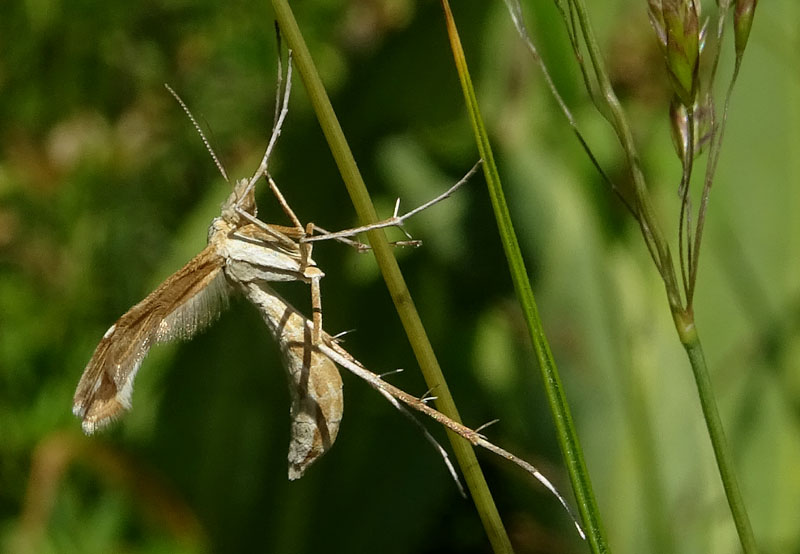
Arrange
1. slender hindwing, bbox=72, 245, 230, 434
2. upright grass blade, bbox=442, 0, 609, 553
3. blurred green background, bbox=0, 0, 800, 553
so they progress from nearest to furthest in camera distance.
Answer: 1. upright grass blade, bbox=442, 0, 609, 553
2. slender hindwing, bbox=72, 245, 230, 434
3. blurred green background, bbox=0, 0, 800, 553

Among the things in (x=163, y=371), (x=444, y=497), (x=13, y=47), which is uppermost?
(x=13, y=47)

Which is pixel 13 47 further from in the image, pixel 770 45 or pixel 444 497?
pixel 770 45

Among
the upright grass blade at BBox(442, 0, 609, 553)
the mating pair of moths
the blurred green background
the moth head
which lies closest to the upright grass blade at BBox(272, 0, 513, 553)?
Result: the upright grass blade at BBox(442, 0, 609, 553)

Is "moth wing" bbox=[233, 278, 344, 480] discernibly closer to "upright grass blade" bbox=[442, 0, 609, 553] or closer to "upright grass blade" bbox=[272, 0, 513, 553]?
"upright grass blade" bbox=[272, 0, 513, 553]

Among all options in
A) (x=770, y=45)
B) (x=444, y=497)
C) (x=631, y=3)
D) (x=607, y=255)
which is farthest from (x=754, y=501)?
(x=631, y=3)

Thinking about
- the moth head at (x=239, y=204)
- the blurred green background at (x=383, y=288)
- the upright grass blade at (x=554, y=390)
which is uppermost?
the moth head at (x=239, y=204)

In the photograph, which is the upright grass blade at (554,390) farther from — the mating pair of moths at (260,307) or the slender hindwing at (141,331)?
the slender hindwing at (141,331)

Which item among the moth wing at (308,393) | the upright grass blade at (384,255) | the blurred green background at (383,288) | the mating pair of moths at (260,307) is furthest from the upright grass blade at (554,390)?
the blurred green background at (383,288)
